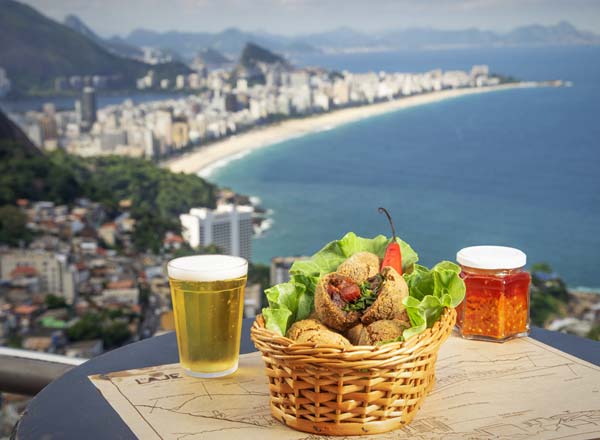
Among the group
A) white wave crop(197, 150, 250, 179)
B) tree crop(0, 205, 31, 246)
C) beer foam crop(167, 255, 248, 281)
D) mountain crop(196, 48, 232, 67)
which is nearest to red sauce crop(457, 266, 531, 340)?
beer foam crop(167, 255, 248, 281)

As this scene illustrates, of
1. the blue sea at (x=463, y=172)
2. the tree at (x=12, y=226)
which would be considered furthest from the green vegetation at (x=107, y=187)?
the blue sea at (x=463, y=172)

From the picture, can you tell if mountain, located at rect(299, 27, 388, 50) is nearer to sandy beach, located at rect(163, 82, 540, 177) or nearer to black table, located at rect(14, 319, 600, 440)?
sandy beach, located at rect(163, 82, 540, 177)

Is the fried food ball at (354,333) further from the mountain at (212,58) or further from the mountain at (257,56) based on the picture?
the mountain at (212,58)

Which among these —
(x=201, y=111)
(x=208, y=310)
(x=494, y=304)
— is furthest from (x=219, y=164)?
(x=208, y=310)

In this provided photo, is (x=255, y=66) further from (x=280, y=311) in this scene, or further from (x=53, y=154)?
(x=280, y=311)

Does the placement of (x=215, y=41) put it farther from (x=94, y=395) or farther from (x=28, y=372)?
(x=94, y=395)

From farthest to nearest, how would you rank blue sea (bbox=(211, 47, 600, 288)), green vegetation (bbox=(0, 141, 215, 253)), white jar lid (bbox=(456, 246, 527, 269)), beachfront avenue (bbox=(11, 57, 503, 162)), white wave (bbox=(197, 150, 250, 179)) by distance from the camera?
1. beachfront avenue (bbox=(11, 57, 503, 162))
2. white wave (bbox=(197, 150, 250, 179))
3. green vegetation (bbox=(0, 141, 215, 253))
4. blue sea (bbox=(211, 47, 600, 288))
5. white jar lid (bbox=(456, 246, 527, 269))

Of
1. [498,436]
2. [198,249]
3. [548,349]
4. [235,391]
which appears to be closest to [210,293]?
[235,391]
